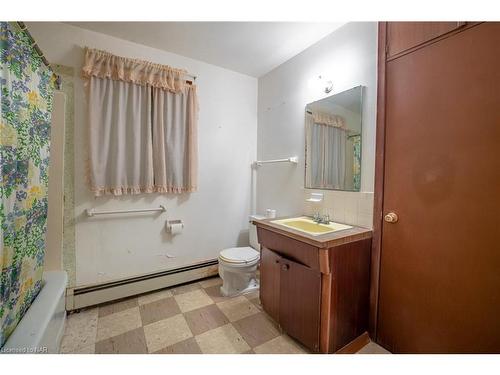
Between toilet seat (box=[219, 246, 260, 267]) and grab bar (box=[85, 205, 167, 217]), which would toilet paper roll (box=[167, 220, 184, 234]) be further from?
toilet seat (box=[219, 246, 260, 267])

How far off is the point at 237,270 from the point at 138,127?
5.20 ft

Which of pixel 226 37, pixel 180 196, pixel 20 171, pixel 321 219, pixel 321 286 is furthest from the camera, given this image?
pixel 180 196

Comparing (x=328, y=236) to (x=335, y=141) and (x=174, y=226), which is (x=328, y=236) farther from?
(x=174, y=226)

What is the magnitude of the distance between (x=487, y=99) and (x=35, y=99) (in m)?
2.37

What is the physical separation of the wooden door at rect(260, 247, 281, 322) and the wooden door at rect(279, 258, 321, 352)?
1.8 inches

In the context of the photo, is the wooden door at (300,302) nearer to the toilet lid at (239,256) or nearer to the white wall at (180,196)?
the toilet lid at (239,256)

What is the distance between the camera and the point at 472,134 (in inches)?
42.1

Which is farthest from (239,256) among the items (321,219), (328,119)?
(328,119)

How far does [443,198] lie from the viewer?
1175 mm

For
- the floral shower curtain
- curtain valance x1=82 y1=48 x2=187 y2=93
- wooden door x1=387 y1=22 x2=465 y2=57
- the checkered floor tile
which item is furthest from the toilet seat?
wooden door x1=387 y1=22 x2=465 y2=57
